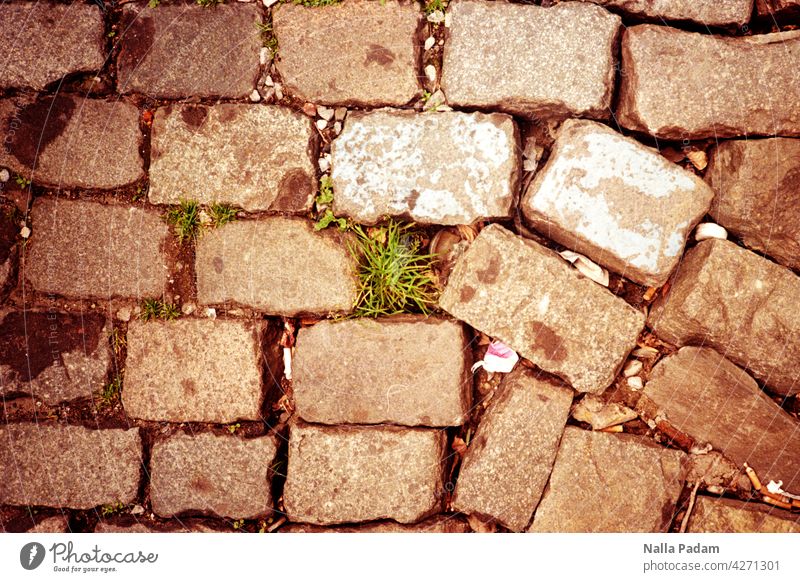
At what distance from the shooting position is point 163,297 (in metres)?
2.14

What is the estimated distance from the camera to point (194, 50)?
6.82 feet

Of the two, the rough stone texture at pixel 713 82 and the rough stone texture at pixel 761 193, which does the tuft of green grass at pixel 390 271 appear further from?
the rough stone texture at pixel 761 193

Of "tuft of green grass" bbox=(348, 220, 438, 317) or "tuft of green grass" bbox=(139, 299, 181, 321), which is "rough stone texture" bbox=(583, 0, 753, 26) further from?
"tuft of green grass" bbox=(139, 299, 181, 321)

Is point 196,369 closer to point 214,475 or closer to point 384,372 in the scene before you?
point 214,475

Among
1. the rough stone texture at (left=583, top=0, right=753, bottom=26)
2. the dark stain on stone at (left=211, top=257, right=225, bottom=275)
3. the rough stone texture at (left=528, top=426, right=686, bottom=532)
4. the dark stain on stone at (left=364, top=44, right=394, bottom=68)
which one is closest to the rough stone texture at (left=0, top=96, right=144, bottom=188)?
the dark stain on stone at (left=211, top=257, right=225, bottom=275)

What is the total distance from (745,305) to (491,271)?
2.95ft

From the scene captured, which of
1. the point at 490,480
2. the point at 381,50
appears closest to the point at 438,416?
the point at 490,480

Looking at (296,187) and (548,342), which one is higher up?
(296,187)

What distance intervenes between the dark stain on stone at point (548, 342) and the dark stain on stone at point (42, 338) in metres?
1.73

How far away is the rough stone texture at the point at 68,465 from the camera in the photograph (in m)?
2.17

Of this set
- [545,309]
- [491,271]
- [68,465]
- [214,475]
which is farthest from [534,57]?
[68,465]

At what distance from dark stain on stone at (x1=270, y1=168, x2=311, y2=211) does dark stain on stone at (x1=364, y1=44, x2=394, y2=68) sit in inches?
19.5
